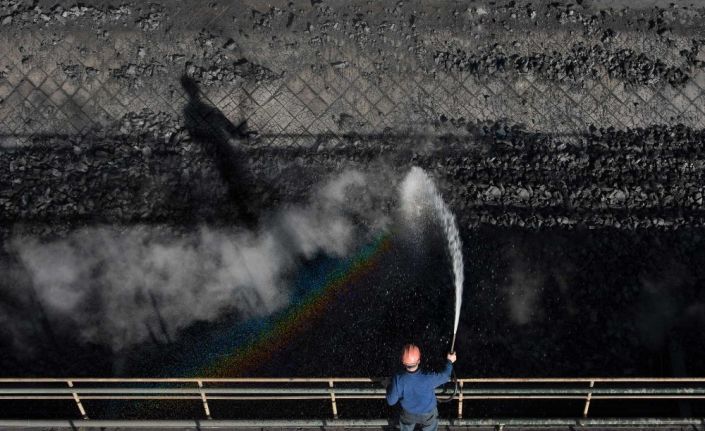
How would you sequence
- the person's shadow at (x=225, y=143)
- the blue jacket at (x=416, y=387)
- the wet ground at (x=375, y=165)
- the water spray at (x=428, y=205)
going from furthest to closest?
the person's shadow at (x=225, y=143) → the water spray at (x=428, y=205) → the wet ground at (x=375, y=165) → the blue jacket at (x=416, y=387)

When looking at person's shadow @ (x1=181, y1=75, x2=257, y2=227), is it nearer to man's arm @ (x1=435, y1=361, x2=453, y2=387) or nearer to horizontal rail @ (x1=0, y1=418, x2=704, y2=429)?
horizontal rail @ (x1=0, y1=418, x2=704, y2=429)

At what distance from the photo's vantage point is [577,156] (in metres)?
12.9

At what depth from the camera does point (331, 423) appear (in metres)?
8.80

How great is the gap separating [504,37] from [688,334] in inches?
244

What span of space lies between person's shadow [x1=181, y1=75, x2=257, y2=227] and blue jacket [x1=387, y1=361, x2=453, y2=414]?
5.37 metres

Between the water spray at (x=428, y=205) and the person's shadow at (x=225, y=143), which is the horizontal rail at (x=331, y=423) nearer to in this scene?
the water spray at (x=428, y=205)

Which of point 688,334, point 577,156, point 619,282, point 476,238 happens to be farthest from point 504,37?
point 688,334

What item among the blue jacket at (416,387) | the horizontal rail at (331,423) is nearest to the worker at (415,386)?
the blue jacket at (416,387)

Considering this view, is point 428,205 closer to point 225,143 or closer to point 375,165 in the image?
point 375,165

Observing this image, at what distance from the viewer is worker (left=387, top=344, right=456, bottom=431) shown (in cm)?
755

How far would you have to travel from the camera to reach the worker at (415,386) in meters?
7.55

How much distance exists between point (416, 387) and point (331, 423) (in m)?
1.61

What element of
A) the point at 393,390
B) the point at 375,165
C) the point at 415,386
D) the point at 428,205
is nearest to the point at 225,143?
the point at 375,165

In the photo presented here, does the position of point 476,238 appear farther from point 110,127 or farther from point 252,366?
point 110,127
